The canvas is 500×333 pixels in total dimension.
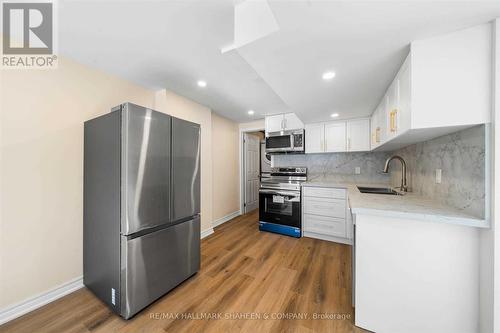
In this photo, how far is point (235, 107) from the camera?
325cm

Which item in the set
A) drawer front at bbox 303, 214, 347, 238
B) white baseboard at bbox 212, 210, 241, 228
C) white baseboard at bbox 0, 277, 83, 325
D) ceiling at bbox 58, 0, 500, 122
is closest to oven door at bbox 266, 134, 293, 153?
ceiling at bbox 58, 0, 500, 122

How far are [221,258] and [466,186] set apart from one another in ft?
8.17

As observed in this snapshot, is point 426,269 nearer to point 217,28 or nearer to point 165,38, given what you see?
point 217,28

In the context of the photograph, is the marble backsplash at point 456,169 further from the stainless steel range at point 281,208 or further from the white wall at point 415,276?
the stainless steel range at point 281,208

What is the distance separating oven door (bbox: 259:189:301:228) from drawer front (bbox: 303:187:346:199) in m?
0.19

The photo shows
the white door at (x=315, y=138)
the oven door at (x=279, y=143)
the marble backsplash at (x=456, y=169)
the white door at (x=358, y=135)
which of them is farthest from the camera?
the oven door at (x=279, y=143)

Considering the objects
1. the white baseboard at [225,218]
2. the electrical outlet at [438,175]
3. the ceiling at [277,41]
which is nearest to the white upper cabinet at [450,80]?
the ceiling at [277,41]

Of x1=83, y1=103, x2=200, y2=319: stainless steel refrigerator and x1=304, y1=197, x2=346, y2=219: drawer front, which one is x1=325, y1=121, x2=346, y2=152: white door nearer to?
x1=304, y1=197, x2=346, y2=219: drawer front

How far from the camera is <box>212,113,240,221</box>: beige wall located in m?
3.69

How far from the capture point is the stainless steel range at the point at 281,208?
123 inches

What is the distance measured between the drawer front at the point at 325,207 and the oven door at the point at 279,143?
3.47 ft

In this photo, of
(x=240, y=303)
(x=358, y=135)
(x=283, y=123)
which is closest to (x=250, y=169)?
(x=283, y=123)

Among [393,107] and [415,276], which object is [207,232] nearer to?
[415,276]

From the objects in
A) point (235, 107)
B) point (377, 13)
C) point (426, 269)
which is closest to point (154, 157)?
Answer: point (377, 13)
